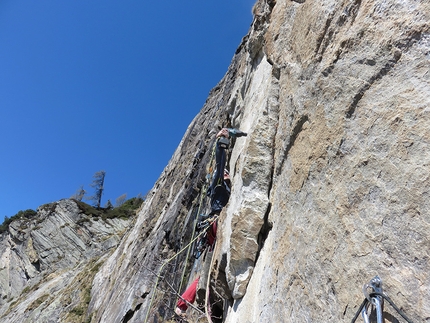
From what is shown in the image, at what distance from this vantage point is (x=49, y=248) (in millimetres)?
31766

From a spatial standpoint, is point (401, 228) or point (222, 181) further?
point (222, 181)

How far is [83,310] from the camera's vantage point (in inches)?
614

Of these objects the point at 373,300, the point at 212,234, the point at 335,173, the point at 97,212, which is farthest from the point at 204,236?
the point at 97,212

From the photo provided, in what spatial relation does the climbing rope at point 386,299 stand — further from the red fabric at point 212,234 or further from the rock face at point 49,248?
the rock face at point 49,248

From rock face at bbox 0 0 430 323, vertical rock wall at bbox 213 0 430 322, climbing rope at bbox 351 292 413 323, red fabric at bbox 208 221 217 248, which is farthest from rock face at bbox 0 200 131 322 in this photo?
climbing rope at bbox 351 292 413 323

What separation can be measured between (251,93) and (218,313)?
196 inches

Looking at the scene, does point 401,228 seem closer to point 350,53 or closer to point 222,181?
point 350,53

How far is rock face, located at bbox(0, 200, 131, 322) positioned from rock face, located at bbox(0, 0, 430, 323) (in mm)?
21611

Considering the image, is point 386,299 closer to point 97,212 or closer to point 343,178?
point 343,178

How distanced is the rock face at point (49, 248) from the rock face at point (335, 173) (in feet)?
70.9

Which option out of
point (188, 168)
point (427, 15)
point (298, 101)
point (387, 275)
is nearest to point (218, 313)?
point (298, 101)

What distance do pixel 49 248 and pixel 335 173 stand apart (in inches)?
1357

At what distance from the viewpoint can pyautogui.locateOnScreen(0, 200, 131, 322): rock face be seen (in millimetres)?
26953

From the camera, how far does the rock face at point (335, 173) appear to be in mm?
2188
